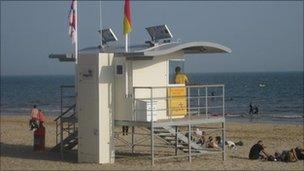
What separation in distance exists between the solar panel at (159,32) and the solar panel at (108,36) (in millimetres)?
1622

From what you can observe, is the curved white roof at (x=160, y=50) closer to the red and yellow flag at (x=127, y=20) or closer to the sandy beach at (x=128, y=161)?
the red and yellow flag at (x=127, y=20)

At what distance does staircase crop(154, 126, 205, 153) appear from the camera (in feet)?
72.5

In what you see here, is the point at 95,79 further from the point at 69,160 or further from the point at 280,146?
the point at 280,146

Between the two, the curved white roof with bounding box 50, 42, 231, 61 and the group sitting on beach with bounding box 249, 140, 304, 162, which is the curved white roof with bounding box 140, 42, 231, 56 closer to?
the curved white roof with bounding box 50, 42, 231, 61

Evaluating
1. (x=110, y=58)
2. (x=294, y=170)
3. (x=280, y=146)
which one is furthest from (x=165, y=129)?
(x=280, y=146)

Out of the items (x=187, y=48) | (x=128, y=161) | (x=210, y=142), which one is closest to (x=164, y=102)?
(x=187, y=48)

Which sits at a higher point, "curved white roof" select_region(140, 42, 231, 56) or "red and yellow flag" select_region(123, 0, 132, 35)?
"red and yellow flag" select_region(123, 0, 132, 35)

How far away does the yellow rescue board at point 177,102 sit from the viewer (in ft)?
71.7

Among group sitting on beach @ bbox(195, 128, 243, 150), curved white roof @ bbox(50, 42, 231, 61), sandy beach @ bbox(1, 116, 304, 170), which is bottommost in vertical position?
sandy beach @ bbox(1, 116, 304, 170)

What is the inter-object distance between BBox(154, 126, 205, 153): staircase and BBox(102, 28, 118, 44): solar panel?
3678 millimetres

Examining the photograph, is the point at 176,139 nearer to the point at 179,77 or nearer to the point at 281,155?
the point at 179,77

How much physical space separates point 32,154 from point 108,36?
5.47 metres

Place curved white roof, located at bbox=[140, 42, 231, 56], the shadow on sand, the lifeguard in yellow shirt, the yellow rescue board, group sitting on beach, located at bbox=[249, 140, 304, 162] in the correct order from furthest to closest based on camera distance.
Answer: the shadow on sand → group sitting on beach, located at bbox=[249, 140, 304, 162] → the lifeguard in yellow shirt → the yellow rescue board → curved white roof, located at bbox=[140, 42, 231, 56]

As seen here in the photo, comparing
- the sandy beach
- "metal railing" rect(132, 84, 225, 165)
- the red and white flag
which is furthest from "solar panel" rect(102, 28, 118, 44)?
the sandy beach
